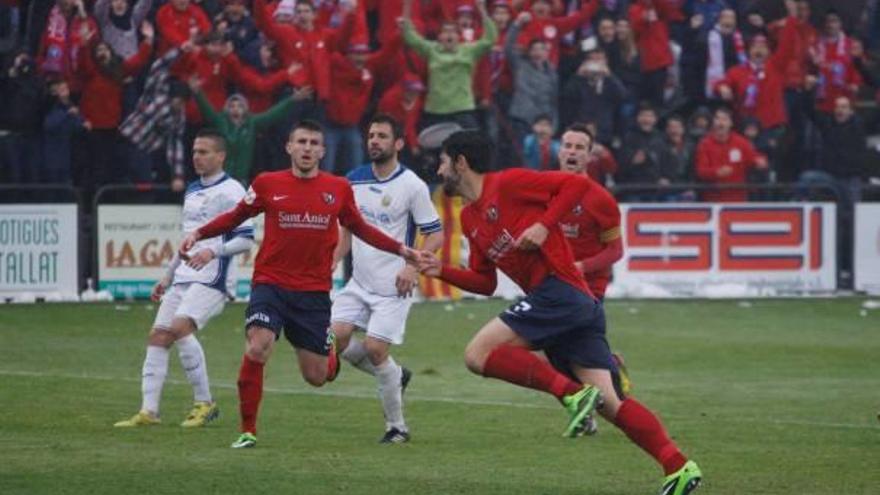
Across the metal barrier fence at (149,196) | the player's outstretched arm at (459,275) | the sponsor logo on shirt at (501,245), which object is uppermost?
the sponsor logo on shirt at (501,245)

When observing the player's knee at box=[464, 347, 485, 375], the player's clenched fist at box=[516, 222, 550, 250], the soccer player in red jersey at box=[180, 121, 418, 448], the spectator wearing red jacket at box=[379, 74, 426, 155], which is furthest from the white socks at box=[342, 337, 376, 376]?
the spectator wearing red jacket at box=[379, 74, 426, 155]

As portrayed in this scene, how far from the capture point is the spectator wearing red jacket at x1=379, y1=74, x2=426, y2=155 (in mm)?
24828

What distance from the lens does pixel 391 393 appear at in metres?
14.0

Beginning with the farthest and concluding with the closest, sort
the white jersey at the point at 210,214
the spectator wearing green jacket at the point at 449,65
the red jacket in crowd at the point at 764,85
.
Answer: the red jacket in crowd at the point at 764,85 < the spectator wearing green jacket at the point at 449,65 < the white jersey at the point at 210,214

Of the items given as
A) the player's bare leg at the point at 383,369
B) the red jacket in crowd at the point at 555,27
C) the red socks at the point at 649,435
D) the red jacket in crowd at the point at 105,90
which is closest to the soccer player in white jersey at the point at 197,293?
the player's bare leg at the point at 383,369

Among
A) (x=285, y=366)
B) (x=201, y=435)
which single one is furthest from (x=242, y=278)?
(x=201, y=435)

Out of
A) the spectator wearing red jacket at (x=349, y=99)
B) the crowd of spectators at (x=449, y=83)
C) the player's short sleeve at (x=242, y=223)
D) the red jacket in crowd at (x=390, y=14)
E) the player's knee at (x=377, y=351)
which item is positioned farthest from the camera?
the red jacket in crowd at (x=390, y=14)

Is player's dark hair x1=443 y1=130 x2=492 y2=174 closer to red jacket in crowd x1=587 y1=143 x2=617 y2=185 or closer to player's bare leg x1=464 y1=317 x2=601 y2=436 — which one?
player's bare leg x1=464 y1=317 x2=601 y2=436

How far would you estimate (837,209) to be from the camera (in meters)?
27.1

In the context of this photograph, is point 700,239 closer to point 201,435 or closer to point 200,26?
point 200,26

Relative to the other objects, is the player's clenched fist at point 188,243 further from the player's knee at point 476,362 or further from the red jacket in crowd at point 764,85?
the red jacket in crowd at point 764,85

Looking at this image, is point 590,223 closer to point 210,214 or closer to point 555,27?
point 210,214

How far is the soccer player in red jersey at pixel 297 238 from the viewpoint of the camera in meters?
13.3

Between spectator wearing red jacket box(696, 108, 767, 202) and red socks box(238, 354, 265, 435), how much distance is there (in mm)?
14661
